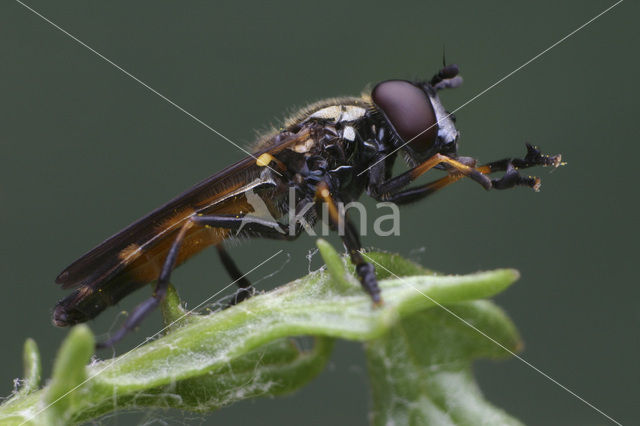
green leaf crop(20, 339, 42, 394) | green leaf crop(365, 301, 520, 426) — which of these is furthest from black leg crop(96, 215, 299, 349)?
green leaf crop(365, 301, 520, 426)

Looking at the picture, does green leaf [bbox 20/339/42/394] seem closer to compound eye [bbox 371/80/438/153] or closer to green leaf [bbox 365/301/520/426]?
green leaf [bbox 365/301/520/426]

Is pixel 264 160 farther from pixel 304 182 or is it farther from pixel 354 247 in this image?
pixel 354 247

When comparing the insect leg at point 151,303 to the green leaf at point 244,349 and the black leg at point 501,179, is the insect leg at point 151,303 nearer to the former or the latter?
the green leaf at point 244,349

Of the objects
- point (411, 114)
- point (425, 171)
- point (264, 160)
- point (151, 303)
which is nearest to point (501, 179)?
point (425, 171)

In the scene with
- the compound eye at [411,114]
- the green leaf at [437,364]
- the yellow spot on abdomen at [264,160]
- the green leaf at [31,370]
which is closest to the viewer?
the green leaf at [437,364]

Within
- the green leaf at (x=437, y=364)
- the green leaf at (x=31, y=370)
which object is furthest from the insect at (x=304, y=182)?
the green leaf at (x=437, y=364)

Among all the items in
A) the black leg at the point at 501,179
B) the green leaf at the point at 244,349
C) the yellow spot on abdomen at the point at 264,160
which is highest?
the yellow spot on abdomen at the point at 264,160
